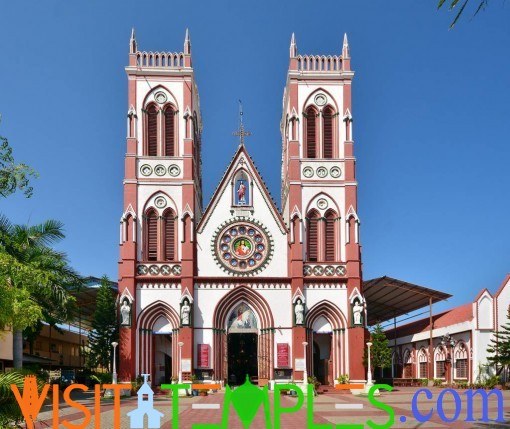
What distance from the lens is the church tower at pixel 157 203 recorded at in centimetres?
4512

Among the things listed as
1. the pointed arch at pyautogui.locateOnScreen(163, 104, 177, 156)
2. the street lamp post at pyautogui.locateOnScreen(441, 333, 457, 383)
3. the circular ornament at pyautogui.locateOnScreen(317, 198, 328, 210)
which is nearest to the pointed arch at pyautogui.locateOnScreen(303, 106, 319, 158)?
the circular ornament at pyautogui.locateOnScreen(317, 198, 328, 210)

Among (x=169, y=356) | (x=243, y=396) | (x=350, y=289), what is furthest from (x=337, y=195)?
(x=243, y=396)

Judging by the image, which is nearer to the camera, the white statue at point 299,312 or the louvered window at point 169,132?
the white statue at point 299,312

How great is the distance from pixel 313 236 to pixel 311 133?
7246 millimetres

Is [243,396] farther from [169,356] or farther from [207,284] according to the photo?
[169,356]

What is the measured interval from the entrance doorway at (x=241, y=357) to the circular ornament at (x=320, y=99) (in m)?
16.8

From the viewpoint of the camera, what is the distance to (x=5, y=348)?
33656 millimetres

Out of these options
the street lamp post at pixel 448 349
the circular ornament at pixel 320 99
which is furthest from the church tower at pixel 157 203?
the street lamp post at pixel 448 349

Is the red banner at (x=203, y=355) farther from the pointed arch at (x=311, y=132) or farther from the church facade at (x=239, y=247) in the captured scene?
the pointed arch at (x=311, y=132)

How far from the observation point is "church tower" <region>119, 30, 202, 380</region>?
45.1 metres

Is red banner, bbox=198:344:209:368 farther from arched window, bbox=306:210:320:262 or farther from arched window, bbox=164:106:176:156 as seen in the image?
arched window, bbox=164:106:176:156

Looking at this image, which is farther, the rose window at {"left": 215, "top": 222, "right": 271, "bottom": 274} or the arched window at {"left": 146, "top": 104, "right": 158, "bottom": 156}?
the arched window at {"left": 146, "top": 104, "right": 158, "bottom": 156}

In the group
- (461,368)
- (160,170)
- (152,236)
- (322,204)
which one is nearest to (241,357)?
(152,236)

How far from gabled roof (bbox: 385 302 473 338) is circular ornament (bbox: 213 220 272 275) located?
13.8 meters
